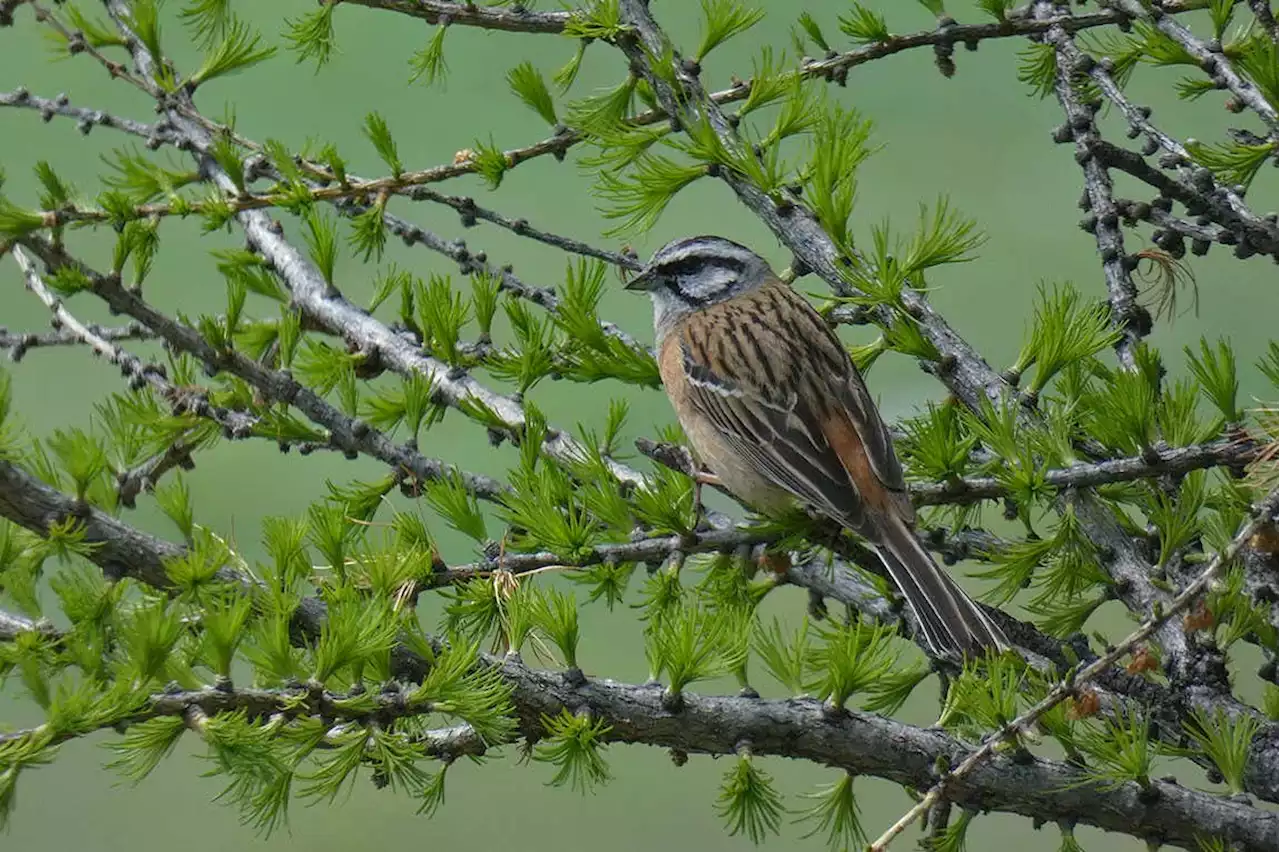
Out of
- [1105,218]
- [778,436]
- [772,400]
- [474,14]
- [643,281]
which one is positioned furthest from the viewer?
[643,281]

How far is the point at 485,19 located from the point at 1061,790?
1369 millimetres

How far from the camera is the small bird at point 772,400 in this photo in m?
2.00

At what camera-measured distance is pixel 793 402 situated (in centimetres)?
240

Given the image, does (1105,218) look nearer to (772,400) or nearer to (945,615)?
(945,615)

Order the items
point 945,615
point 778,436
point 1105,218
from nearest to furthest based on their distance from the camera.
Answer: point 945,615, point 1105,218, point 778,436


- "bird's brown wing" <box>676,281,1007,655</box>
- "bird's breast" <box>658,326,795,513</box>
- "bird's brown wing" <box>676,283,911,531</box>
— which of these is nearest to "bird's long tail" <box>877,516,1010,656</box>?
"bird's brown wing" <box>676,281,1007,655</box>

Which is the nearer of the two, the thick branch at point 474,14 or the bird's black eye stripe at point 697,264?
the thick branch at point 474,14

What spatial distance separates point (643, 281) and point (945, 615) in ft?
4.14

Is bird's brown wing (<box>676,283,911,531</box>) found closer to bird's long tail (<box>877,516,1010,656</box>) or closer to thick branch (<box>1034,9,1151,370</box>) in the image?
bird's long tail (<box>877,516,1010,656</box>)

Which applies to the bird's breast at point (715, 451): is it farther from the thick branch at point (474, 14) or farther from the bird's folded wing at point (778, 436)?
the thick branch at point (474, 14)

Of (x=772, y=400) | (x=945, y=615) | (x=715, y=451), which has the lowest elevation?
(x=945, y=615)

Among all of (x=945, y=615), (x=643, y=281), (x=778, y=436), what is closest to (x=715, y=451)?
(x=778, y=436)

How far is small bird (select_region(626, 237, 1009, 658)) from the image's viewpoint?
6.55 ft

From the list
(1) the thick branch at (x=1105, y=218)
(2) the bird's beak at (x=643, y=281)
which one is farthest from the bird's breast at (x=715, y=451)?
(1) the thick branch at (x=1105, y=218)
